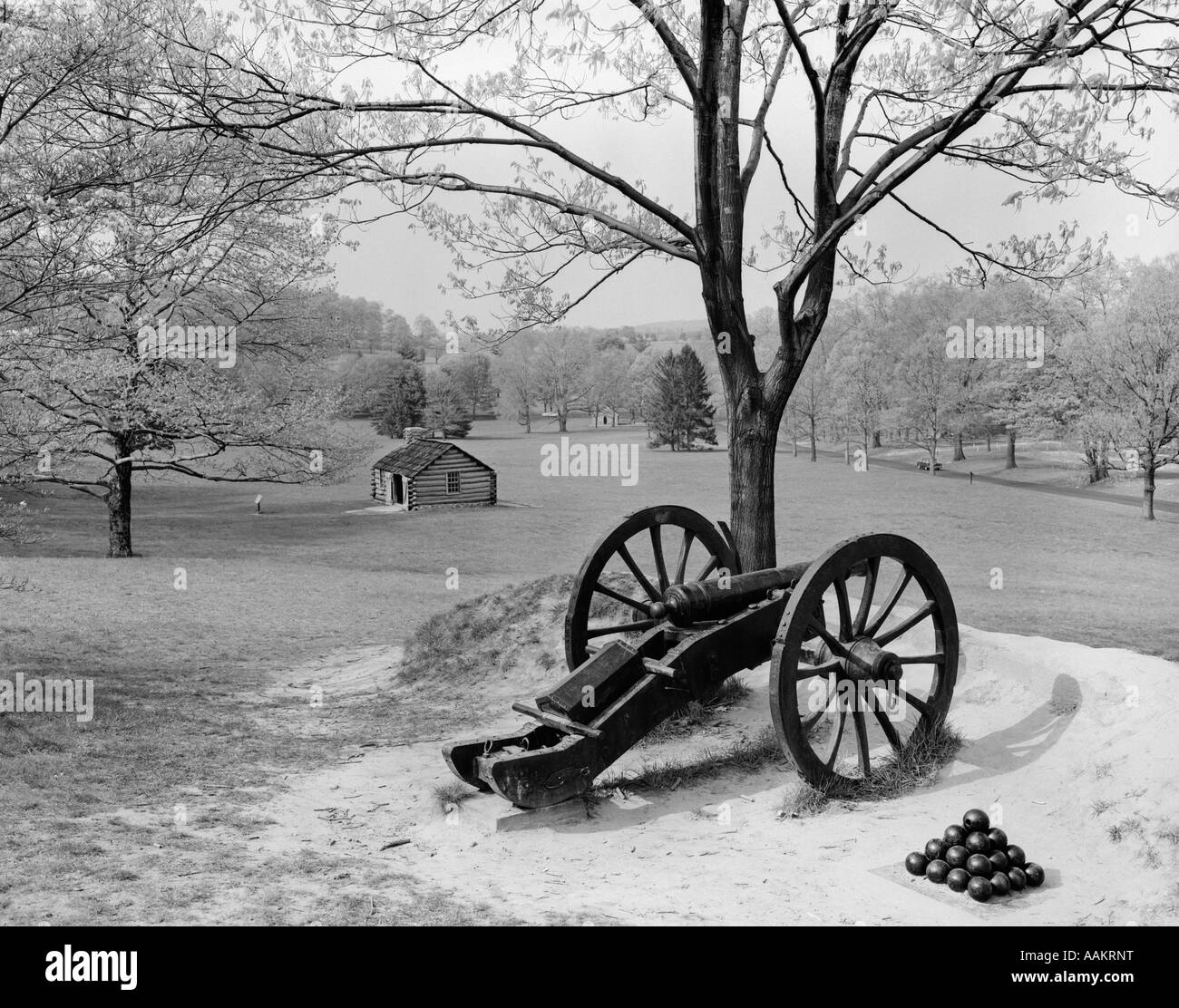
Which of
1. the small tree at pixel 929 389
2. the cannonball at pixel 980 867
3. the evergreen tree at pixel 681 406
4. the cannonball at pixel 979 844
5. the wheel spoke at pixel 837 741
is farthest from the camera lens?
the evergreen tree at pixel 681 406

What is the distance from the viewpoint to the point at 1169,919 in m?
4.65

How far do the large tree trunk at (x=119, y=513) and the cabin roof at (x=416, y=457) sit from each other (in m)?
10.2

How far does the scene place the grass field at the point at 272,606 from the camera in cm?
559

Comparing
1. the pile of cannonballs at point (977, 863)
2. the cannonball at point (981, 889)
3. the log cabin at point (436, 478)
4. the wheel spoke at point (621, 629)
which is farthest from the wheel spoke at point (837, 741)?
the log cabin at point (436, 478)

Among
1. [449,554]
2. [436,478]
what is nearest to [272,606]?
[449,554]

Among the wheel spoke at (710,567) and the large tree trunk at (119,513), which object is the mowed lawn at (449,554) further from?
the wheel spoke at (710,567)

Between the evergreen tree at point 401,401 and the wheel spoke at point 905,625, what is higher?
the evergreen tree at point 401,401

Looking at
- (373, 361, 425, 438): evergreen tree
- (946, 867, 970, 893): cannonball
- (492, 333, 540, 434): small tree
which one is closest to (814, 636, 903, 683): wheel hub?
(946, 867, 970, 893): cannonball

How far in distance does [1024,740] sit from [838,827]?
190 centimetres

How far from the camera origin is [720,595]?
22.3 feet

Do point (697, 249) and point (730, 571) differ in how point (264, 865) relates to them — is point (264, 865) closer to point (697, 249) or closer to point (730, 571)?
point (730, 571)

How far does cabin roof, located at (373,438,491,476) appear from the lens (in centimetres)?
3031

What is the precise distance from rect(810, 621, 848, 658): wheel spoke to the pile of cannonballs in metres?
1.33
